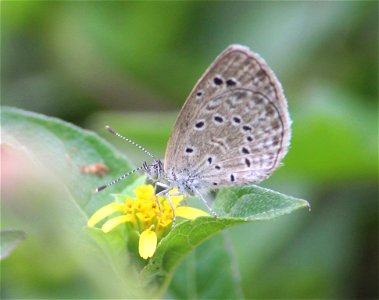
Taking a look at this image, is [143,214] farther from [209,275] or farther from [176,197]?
[209,275]

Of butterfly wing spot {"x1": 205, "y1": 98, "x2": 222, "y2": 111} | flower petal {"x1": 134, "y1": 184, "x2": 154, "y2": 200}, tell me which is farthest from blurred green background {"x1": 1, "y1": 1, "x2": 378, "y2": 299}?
flower petal {"x1": 134, "y1": 184, "x2": 154, "y2": 200}

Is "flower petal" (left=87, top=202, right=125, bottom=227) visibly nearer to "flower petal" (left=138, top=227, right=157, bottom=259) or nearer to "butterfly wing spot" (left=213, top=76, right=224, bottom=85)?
"flower petal" (left=138, top=227, right=157, bottom=259)

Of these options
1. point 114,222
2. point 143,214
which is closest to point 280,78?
point 143,214

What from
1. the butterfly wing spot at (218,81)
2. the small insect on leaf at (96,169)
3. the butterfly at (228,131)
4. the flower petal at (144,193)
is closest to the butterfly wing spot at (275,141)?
the butterfly at (228,131)

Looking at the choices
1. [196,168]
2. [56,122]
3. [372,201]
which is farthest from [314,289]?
[56,122]

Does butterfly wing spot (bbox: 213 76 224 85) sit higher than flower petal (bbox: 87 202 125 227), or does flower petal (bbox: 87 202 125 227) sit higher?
butterfly wing spot (bbox: 213 76 224 85)
